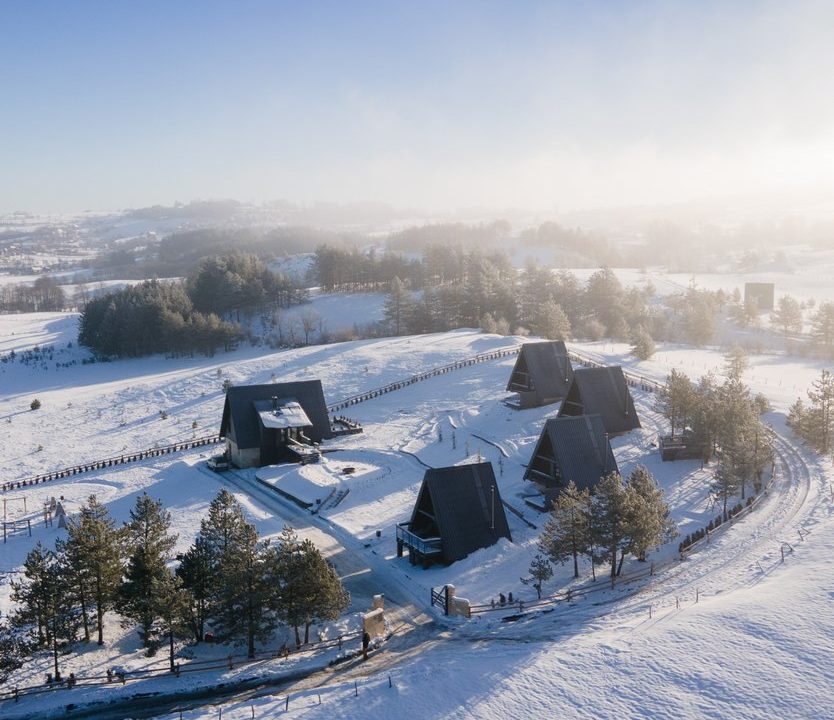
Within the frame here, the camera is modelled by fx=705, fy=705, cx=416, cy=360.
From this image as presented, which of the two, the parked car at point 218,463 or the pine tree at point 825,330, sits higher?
the pine tree at point 825,330

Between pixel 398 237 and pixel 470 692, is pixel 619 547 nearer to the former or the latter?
pixel 470 692

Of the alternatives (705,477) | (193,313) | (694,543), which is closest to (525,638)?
(694,543)

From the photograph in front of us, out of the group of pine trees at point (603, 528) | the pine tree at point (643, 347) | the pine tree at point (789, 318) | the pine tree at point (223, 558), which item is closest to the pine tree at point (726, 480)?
the group of pine trees at point (603, 528)

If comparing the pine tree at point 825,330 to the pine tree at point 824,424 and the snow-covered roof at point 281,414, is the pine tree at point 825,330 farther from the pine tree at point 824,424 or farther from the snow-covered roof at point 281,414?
the snow-covered roof at point 281,414

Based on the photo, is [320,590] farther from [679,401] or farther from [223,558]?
[679,401]

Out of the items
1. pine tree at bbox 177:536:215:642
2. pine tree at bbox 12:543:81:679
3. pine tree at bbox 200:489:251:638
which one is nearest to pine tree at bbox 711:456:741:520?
pine tree at bbox 200:489:251:638

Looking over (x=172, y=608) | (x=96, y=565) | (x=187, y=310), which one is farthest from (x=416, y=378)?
(x=172, y=608)

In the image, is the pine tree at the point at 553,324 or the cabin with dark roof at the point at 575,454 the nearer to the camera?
the cabin with dark roof at the point at 575,454
